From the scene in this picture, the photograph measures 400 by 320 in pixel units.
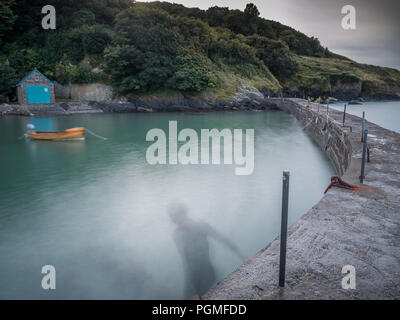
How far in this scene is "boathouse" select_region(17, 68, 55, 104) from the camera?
35.7 m

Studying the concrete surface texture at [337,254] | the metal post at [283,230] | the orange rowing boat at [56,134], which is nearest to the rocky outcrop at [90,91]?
the orange rowing boat at [56,134]

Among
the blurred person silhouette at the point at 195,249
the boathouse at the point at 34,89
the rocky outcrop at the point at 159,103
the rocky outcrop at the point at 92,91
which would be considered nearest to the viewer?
the blurred person silhouette at the point at 195,249

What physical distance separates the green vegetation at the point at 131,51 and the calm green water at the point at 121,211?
22918 millimetres

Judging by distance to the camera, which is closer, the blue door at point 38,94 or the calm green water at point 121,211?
the calm green water at point 121,211

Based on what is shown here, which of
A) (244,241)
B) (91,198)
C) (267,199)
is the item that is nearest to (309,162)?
(267,199)

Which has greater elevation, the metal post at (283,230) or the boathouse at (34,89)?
the boathouse at (34,89)

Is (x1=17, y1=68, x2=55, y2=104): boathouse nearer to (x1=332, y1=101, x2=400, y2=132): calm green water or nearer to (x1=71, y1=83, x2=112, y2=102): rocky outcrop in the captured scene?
(x1=71, y1=83, x2=112, y2=102): rocky outcrop

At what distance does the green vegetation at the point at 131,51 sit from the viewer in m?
38.0

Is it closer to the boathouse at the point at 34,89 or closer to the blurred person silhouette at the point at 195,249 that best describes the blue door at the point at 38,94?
the boathouse at the point at 34,89

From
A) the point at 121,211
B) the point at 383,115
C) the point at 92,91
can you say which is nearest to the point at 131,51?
the point at 92,91

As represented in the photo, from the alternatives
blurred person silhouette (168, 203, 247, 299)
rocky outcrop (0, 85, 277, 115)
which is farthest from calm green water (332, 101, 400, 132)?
blurred person silhouette (168, 203, 247, 299)

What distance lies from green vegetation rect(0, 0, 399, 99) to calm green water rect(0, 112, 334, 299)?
22.9 m

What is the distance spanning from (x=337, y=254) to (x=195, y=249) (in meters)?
3.33
